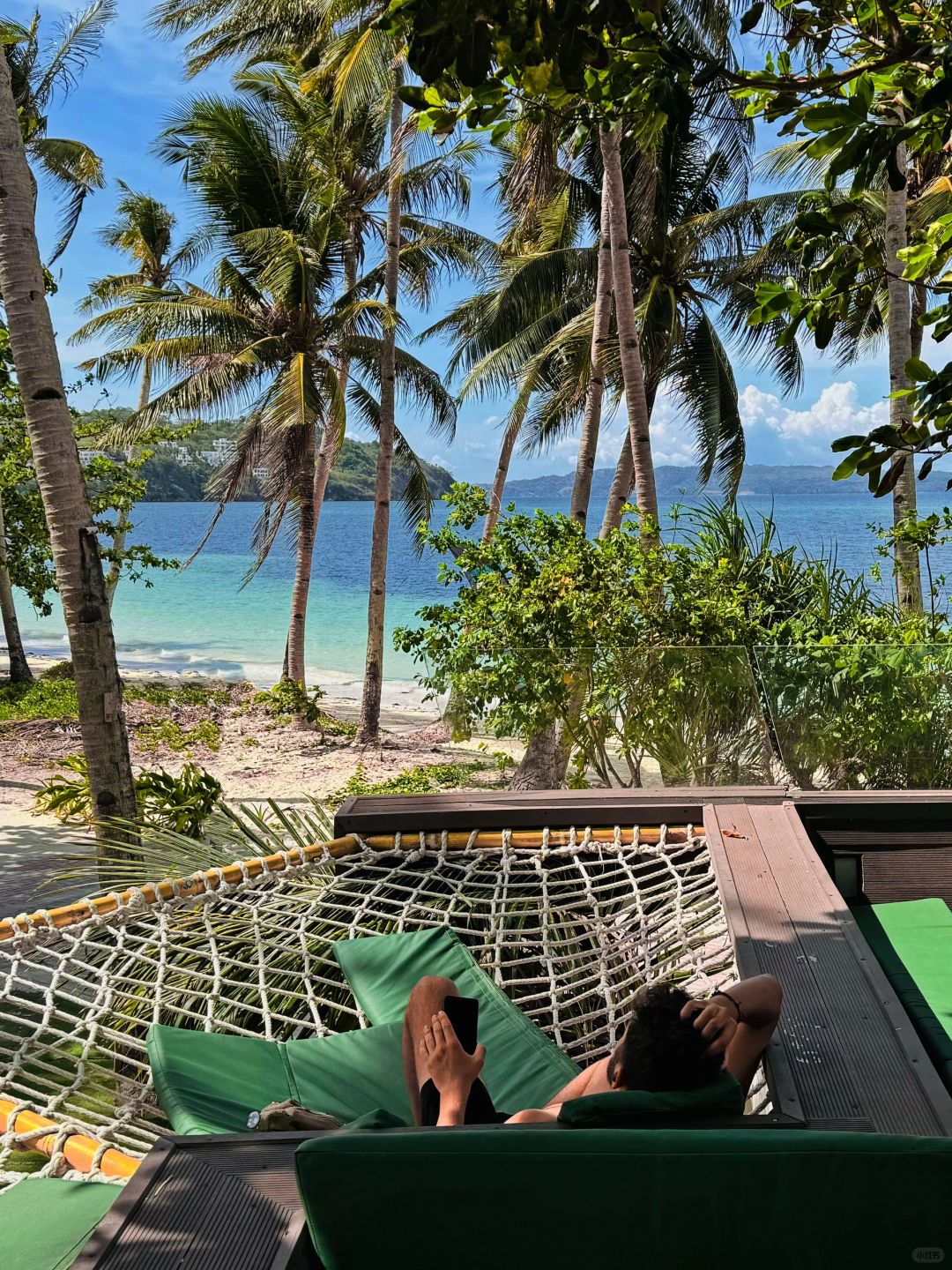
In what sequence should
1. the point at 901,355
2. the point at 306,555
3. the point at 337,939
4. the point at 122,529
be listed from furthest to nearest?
the point at 306,555
the point at 122,529
the point at 901,355
the point at 337,939

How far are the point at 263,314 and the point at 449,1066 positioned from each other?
13.4 meters

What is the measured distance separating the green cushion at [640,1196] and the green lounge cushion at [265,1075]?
78cm

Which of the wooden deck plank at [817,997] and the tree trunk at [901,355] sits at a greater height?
the tree trunk at [901,355]

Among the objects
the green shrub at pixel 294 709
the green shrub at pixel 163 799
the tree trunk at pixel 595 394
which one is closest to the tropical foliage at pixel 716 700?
the green shrub at pixel 163 799

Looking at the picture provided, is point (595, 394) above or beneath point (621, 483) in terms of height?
above

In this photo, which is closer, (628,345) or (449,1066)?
→ (449,1066)

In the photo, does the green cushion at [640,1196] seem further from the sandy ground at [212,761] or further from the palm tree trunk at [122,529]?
the palm tree trunk at [122,529]

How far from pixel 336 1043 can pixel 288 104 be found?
14117 millimetres

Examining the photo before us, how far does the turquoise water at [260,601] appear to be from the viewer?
3303 cm

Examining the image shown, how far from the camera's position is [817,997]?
1.88m

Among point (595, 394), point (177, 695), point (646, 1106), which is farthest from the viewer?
point (177, 695)

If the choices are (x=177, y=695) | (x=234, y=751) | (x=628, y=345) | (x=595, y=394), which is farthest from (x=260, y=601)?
(x=628, y=345)

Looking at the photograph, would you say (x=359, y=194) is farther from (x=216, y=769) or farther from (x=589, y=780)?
(x=589, y=780)

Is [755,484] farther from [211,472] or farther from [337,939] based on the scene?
[337,939]
